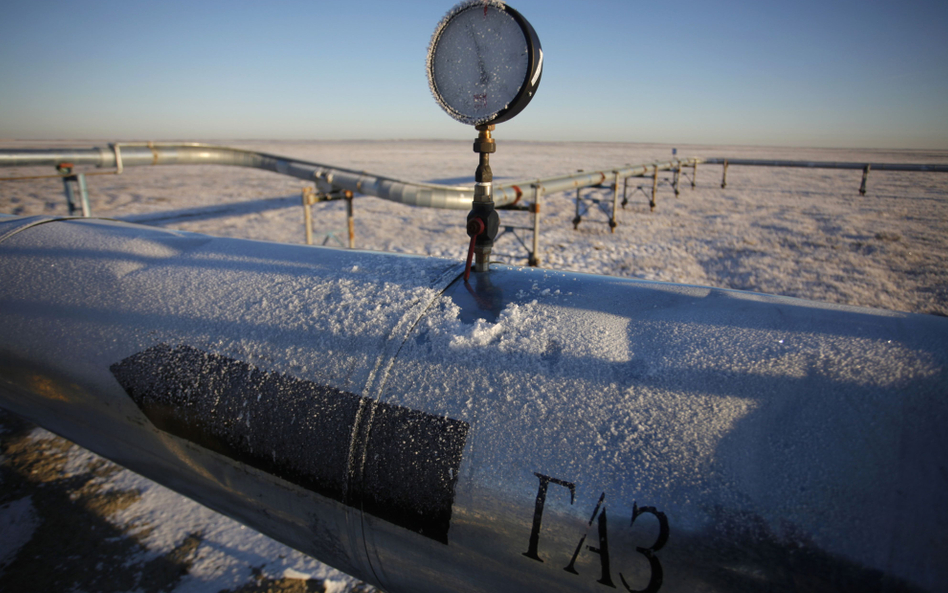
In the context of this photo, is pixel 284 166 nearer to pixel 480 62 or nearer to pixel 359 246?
pixel 359 246

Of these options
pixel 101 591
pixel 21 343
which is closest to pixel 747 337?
pixel 21 343

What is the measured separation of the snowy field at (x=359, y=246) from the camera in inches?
83.6

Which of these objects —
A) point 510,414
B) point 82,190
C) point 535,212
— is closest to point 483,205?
point 510,414

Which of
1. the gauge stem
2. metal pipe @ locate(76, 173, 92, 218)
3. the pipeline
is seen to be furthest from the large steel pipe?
metal pipe @ locate(76, 173, 92, 218)

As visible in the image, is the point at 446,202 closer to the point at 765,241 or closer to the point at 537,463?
the point at 537,463

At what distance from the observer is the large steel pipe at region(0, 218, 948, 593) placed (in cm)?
90

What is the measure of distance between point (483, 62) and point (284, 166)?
317 inches

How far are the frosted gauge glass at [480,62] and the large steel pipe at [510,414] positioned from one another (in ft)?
1.94

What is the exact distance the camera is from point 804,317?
1.19m

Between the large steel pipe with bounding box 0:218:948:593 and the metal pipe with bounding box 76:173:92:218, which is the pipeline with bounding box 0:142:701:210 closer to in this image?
the metal pipe with bounding box 76:173:92:218

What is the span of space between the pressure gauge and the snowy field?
2.16 metres

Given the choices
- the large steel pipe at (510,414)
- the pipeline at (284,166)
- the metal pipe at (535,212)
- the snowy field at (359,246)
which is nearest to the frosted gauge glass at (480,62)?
the large steel pipe at (510,414)

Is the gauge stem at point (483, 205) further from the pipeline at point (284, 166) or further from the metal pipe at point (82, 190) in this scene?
the metal pipe at point (82, 190)

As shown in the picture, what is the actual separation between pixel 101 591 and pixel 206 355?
139cm
